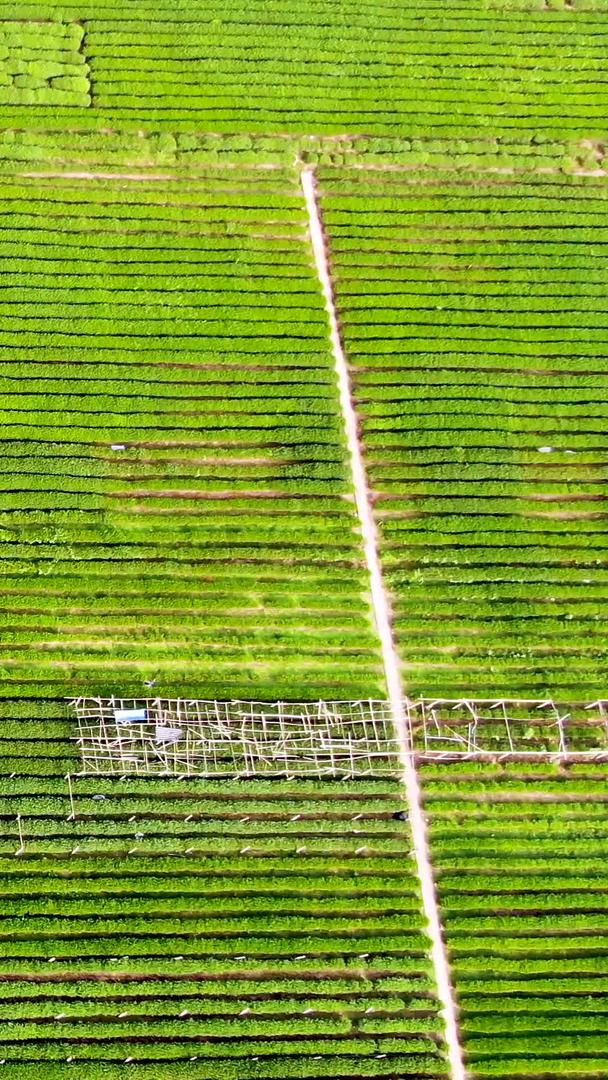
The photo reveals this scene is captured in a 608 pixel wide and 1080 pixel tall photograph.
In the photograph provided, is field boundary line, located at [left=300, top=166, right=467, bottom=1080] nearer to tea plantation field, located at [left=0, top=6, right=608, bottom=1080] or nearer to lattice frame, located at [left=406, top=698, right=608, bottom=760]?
tea plantation field, located at [left=0, top=6, right=608, bottom=1080]

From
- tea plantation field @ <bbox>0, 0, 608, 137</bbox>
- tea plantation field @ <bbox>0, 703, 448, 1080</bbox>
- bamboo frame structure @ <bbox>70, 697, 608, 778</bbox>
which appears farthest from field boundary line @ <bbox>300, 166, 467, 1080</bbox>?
tea plantation field @ <bbox>0, 0, 608, 137</bbox>

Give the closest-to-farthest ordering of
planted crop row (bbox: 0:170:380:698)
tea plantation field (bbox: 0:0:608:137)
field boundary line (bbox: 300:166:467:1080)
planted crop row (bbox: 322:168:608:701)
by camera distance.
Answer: field boundary line (bbox: 300:166:467:1080)
planted crop row (bbox: 0:170:380:698)
planted crop row (bbox: 322:168:608:701)
tea plantation field (bbox: 0:0:608:137)

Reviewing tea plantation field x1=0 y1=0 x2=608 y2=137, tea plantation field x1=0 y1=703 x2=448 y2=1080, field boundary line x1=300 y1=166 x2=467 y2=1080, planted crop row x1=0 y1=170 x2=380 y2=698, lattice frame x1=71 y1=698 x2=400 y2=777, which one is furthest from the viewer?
tea plantation field x1=0 y1=0 x2=608 y2=137

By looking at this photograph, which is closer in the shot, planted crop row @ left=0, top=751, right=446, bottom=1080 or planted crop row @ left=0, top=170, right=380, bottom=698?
planted crop row @ left=0, top=751, right=446, bottom=1080

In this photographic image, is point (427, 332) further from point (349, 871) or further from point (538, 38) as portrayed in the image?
point (349, 871)

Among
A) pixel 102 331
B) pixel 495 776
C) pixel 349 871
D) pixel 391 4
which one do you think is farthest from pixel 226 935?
pixel 391 4

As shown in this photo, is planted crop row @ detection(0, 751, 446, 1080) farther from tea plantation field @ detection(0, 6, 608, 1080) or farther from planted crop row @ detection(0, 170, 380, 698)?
planted crop row @ detection(0, 170, 380, 698)

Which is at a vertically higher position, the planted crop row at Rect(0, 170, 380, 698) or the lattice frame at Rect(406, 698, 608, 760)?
the planted crop row at Rect(0, 170, 380, 698)

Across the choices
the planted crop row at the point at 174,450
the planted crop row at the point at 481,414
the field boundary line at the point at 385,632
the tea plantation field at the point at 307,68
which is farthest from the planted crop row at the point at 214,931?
the tea plantation field at the point at 307,68

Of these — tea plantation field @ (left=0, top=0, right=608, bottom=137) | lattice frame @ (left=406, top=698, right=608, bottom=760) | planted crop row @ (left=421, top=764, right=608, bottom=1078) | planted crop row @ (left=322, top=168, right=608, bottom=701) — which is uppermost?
tea plantation field @ (left=0, top=0, right=608, bottom=137)

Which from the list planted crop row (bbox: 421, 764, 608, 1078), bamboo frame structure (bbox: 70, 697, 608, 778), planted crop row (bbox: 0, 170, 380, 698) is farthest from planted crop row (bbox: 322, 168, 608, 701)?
planted crop row (bbox: 421, 764, 608, 1078)
